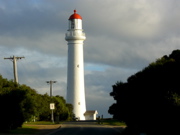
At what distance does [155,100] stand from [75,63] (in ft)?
171

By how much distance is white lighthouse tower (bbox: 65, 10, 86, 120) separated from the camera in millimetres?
87250

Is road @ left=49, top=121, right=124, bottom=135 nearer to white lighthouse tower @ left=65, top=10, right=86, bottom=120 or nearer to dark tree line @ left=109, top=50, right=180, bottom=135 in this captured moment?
dark tree line @ left=109, top=50, right=180, bottom=135

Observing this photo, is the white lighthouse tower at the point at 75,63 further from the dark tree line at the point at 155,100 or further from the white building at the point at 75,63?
the dark tree line at the point at 155,100

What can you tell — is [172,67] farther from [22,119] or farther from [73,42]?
[73,42]

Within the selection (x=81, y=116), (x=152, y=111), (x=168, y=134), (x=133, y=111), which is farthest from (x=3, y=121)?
(x=81, y=116)

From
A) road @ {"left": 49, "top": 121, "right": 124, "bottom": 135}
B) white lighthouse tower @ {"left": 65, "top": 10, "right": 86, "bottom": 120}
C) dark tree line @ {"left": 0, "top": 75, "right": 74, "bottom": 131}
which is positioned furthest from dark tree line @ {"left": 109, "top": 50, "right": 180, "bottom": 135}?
white lighthouse tower @ {"left": 65, "top": 10, "right": 86, "bottom": 120}

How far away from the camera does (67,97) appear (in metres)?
89.2

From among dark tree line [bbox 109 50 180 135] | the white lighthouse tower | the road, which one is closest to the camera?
dark tree line [bbox 109 50 180 135]

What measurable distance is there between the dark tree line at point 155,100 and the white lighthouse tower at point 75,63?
41407 millimetres

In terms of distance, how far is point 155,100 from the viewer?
3631 centimetres

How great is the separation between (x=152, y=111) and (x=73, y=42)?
53.5 m

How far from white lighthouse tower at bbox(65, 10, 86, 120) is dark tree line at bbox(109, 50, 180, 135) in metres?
41.4

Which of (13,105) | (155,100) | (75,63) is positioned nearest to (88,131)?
(13,105)

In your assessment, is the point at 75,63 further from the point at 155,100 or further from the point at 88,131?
the point at 155,100
